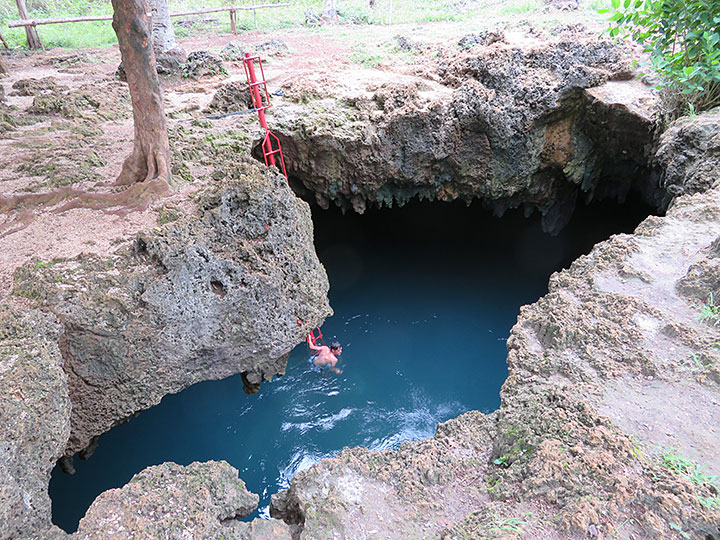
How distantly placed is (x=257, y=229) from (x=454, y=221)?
6588 mm

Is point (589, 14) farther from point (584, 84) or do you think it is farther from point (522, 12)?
point (584, 84)

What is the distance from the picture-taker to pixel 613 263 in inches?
131

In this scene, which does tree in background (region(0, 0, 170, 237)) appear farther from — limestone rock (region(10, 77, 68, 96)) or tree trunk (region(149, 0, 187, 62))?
tree trunk (region(149, 0, 187, 62))

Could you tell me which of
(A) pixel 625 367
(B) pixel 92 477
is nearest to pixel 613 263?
(A) pixel 625 367

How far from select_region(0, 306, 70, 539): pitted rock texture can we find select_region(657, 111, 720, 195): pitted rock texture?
5.47 m

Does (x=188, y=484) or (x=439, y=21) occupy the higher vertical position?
(x=439, y=21)

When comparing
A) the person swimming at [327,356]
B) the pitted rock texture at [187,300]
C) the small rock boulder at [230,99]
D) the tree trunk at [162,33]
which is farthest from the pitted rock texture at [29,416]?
the tree trunk at [162,33]

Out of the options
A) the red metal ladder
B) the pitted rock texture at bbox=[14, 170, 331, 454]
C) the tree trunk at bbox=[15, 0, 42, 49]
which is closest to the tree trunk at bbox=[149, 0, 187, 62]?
the red metal ladder

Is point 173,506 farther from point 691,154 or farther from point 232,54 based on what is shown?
point 232,54

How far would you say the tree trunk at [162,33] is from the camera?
23.5 ft

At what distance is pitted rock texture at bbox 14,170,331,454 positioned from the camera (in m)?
3.14

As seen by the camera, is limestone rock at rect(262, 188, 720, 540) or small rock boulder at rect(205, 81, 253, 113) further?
small rock boulder at rect(205, 81, 253, 113)

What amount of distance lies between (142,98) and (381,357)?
4.69 m

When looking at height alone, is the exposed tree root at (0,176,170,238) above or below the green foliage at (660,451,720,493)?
above
